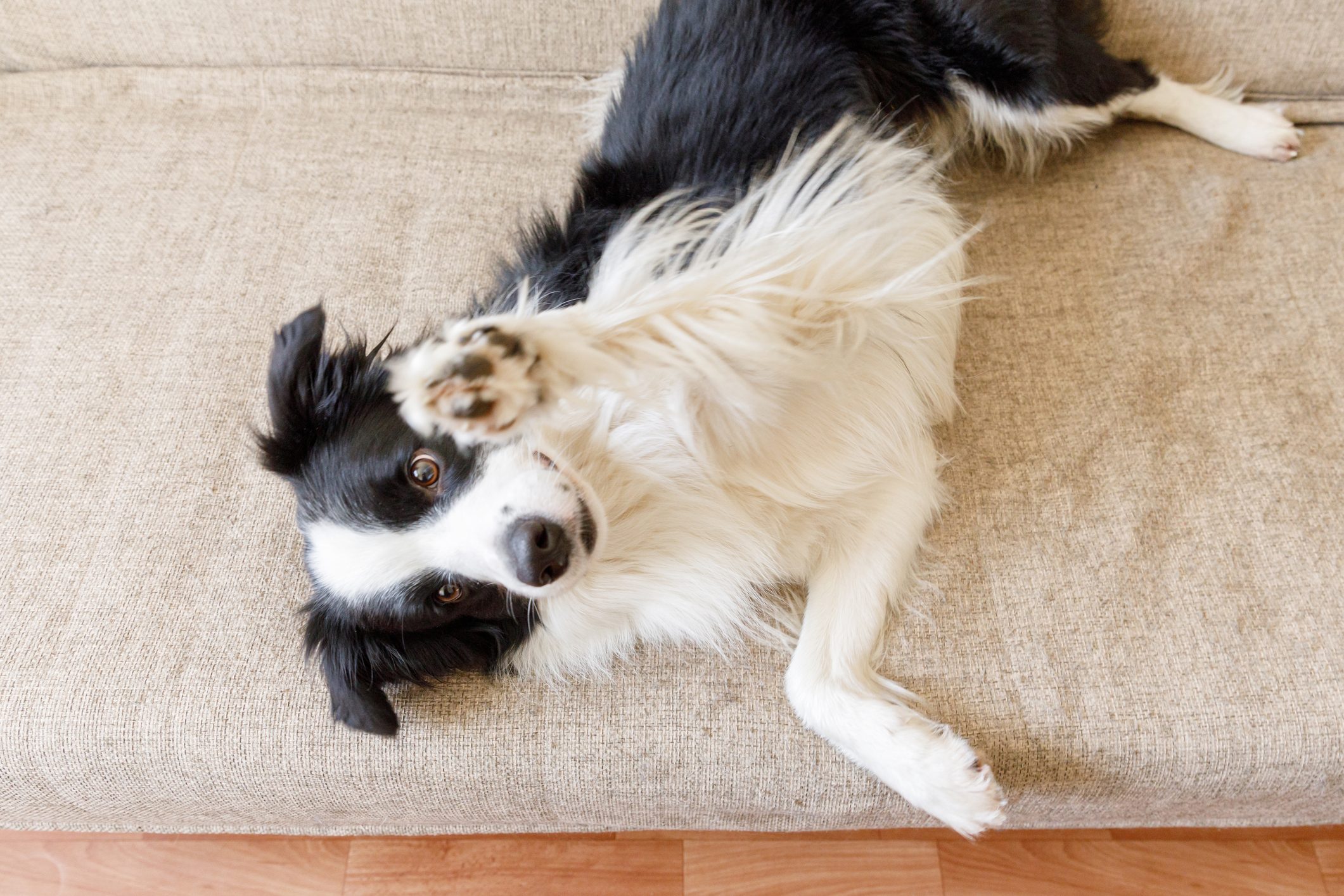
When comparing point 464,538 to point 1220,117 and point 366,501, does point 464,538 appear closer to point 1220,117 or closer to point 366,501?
point 366,501

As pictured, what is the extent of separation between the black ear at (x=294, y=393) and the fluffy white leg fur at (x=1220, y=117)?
1720mm

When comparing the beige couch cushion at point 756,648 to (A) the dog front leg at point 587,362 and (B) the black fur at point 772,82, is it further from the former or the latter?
(A) the dog front leg at point 587,362

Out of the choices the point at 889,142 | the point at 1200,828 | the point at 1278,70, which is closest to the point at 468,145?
the point at 889,142

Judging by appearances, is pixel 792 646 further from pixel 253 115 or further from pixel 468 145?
pixel 253 115

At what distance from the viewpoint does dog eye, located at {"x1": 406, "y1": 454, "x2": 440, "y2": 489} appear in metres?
1.32

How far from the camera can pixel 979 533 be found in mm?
1479

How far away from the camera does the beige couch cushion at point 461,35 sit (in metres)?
1.87

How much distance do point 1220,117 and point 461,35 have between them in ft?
5.60

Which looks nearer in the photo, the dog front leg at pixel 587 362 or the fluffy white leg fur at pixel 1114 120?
the dog front leg at pixel 587 362

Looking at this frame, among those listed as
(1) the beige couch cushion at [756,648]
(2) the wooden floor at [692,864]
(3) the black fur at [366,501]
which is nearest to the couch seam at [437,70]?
(1) the beige couch cushion at [756,648]

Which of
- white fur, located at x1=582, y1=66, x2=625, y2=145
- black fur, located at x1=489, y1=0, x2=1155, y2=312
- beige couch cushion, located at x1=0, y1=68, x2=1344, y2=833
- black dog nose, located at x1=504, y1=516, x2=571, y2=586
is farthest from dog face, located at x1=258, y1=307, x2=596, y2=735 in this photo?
white fur, located at x1=582, y1=66, x2=625, y2=145

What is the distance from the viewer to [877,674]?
1.39 metres

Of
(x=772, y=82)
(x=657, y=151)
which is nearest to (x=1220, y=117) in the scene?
(x=772, y=82)

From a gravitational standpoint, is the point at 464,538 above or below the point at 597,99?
below
